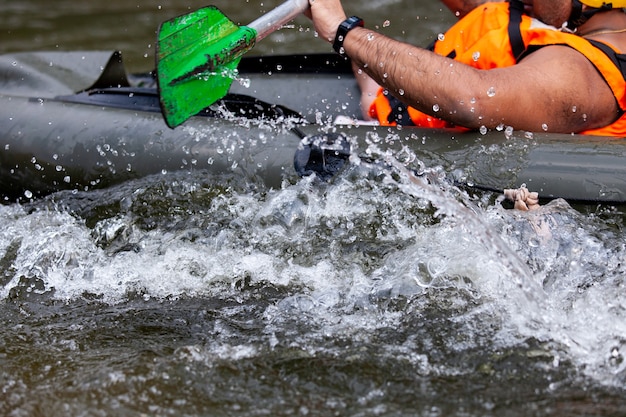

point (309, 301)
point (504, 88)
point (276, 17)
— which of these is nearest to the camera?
point (309, 301)

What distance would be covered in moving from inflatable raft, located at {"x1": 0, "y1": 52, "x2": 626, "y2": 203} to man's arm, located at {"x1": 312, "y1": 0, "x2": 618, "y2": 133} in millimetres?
75

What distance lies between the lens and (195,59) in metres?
2.37

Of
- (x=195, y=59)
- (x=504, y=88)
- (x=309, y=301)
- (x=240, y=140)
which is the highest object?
(x=195, y=59)

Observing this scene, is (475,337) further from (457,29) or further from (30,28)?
(30,28)

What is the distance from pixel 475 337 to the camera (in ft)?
6.39

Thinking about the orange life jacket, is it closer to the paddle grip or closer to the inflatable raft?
the inflatable raft

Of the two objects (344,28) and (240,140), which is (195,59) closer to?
(240,140)

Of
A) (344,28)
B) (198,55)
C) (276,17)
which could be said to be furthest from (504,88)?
(198,55)

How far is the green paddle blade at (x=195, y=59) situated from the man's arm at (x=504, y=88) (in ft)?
1.36

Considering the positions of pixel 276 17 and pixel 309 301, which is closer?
pixel 309 301

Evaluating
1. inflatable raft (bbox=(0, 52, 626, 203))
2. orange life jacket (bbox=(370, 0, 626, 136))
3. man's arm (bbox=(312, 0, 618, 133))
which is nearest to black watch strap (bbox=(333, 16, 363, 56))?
man's arm (bbox=(312, 0, 618, 133))

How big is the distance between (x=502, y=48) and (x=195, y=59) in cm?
97

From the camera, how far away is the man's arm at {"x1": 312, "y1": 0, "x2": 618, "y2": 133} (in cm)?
235

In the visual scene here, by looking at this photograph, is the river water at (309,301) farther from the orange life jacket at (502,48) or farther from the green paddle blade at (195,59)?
the orange life jacket at (502,48)
